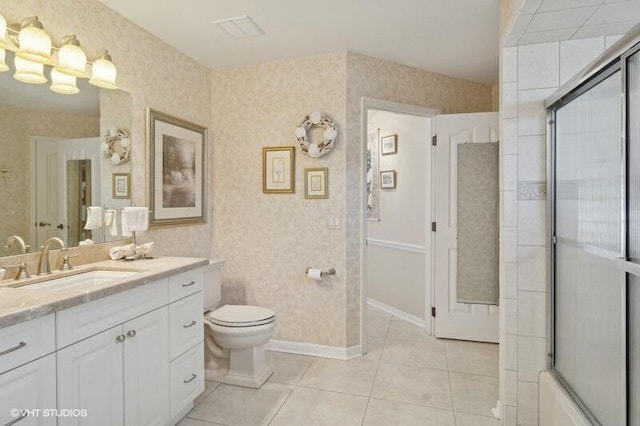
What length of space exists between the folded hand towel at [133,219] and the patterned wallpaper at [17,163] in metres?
0.47

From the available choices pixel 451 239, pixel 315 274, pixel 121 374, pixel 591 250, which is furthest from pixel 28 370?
pixel 451 239

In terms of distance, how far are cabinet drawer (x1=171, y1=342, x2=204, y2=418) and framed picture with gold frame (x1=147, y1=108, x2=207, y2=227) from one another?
98cm

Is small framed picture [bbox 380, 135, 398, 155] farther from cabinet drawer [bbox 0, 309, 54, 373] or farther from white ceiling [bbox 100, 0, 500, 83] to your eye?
cabinet drawer [bbox 0, 309, 54, 373]

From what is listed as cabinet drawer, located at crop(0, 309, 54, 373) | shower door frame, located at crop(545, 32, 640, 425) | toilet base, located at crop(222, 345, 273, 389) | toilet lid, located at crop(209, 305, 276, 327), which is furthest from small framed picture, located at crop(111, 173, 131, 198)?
shower door frame, located at crop(545, 32, 640, 425)

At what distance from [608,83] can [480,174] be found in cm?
178

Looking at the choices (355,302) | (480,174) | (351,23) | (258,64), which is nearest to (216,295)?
(355,302)

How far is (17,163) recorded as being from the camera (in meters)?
1.69

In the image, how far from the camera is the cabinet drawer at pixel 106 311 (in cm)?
131

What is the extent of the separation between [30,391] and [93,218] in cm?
110

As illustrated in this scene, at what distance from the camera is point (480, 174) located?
3105 mm

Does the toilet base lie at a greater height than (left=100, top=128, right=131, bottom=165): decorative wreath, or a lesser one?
lesser

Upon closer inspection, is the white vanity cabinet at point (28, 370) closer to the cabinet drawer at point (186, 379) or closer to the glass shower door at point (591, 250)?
the cabinet drawer at point (186, 379)

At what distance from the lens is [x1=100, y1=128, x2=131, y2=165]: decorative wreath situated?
2156 mm

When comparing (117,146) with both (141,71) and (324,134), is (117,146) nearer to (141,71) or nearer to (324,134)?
(141,71)
